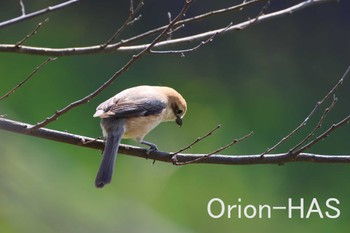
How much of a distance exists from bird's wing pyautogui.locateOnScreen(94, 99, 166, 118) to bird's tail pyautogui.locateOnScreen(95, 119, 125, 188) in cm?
6

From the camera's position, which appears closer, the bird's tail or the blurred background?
the bird's tail

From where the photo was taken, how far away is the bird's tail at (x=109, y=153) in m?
3.13

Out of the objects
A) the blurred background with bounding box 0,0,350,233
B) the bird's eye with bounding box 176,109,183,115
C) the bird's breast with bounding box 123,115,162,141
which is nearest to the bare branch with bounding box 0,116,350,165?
the blurred background with bounding box 0,0,350,233

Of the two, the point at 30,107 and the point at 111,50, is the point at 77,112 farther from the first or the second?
→ the point at 111,50

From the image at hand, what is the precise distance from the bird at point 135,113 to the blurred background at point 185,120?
41cm

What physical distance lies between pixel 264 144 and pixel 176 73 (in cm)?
96

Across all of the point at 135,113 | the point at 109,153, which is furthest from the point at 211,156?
the point at 135,113

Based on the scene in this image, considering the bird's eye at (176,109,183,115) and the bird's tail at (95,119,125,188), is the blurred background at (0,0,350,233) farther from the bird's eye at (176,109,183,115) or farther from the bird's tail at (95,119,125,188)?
the bird's tail at (95,119,125,188)

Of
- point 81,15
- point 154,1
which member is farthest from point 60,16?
point 154,1

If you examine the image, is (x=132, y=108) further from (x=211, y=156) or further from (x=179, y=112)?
(x=211, y=156)

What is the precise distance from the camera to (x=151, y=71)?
18.0 feet

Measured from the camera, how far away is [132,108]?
4016 mm

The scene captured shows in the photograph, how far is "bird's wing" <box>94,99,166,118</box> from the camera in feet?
12.6

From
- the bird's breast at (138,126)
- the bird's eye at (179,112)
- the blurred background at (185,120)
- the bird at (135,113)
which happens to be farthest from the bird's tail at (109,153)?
the bird's eye at (179,112)
